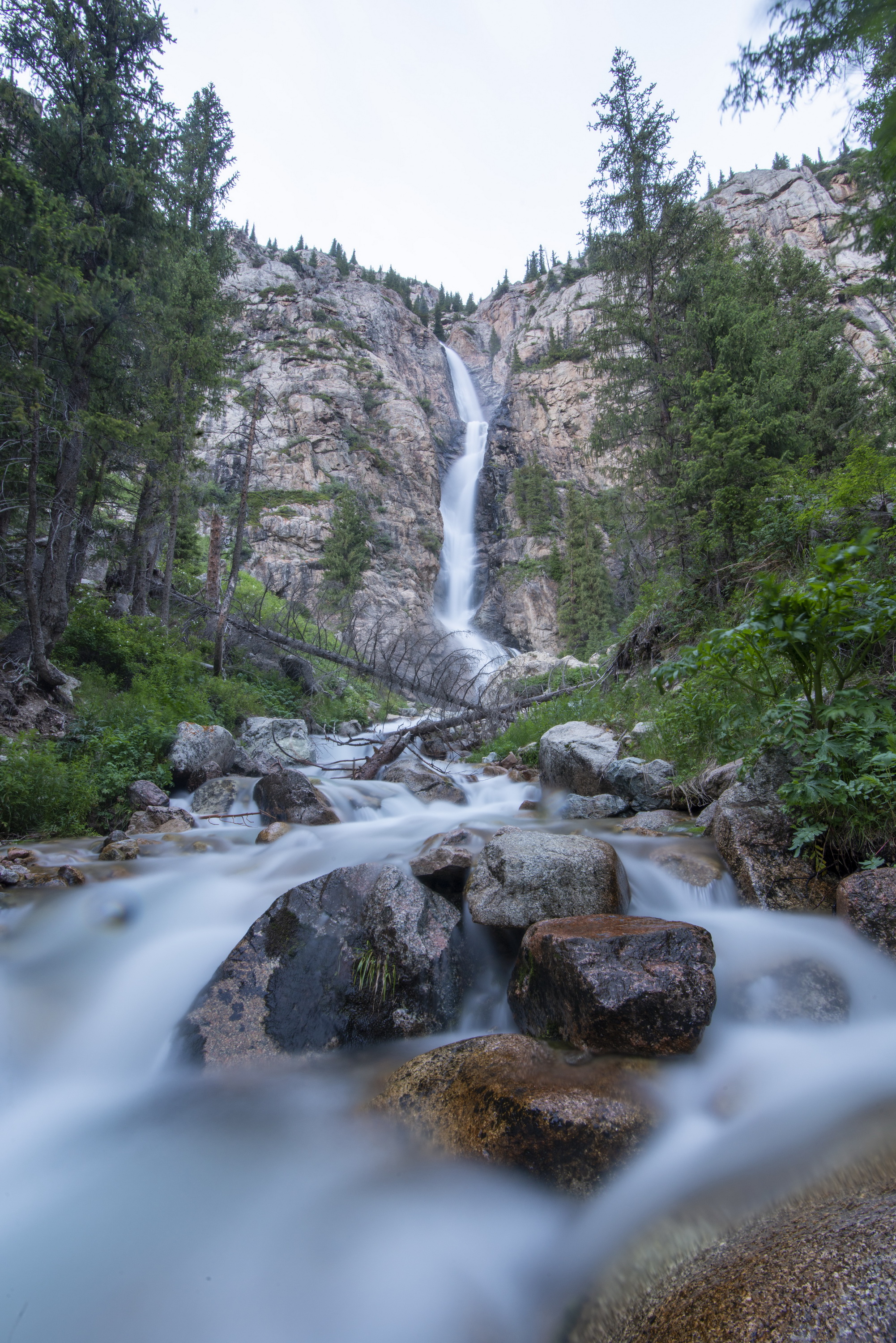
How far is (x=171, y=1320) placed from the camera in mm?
1872

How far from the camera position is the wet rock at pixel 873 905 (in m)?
2.85

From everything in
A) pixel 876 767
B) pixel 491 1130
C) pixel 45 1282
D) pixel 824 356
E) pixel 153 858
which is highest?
pixel 824 356

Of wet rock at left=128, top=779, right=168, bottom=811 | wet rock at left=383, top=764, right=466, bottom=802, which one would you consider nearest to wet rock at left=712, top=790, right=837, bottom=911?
wet rock at left=383, top=764, right=466, bottom=802

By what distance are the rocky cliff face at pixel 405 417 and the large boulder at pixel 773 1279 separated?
25178 mm

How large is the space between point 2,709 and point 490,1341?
8291 millimetres

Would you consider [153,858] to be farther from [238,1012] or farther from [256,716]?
[256,716]

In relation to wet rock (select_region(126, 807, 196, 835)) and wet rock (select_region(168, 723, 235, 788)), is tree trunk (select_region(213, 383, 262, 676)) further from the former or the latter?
wet rock (select_region(126, 807, 196, 835))

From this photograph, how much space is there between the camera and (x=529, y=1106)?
2182 mm

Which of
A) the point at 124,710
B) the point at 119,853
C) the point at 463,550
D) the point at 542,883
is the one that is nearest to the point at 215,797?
the point at 119,853

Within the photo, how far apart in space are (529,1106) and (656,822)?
338 centimetres

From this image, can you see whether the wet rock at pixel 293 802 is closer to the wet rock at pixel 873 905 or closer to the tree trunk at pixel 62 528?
the wet rock at pixel 873 905

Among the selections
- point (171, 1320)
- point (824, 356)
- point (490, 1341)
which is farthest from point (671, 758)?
point (824, 356)

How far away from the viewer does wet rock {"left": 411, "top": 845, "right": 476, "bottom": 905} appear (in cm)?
394

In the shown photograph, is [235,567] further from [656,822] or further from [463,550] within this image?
[463,550]
